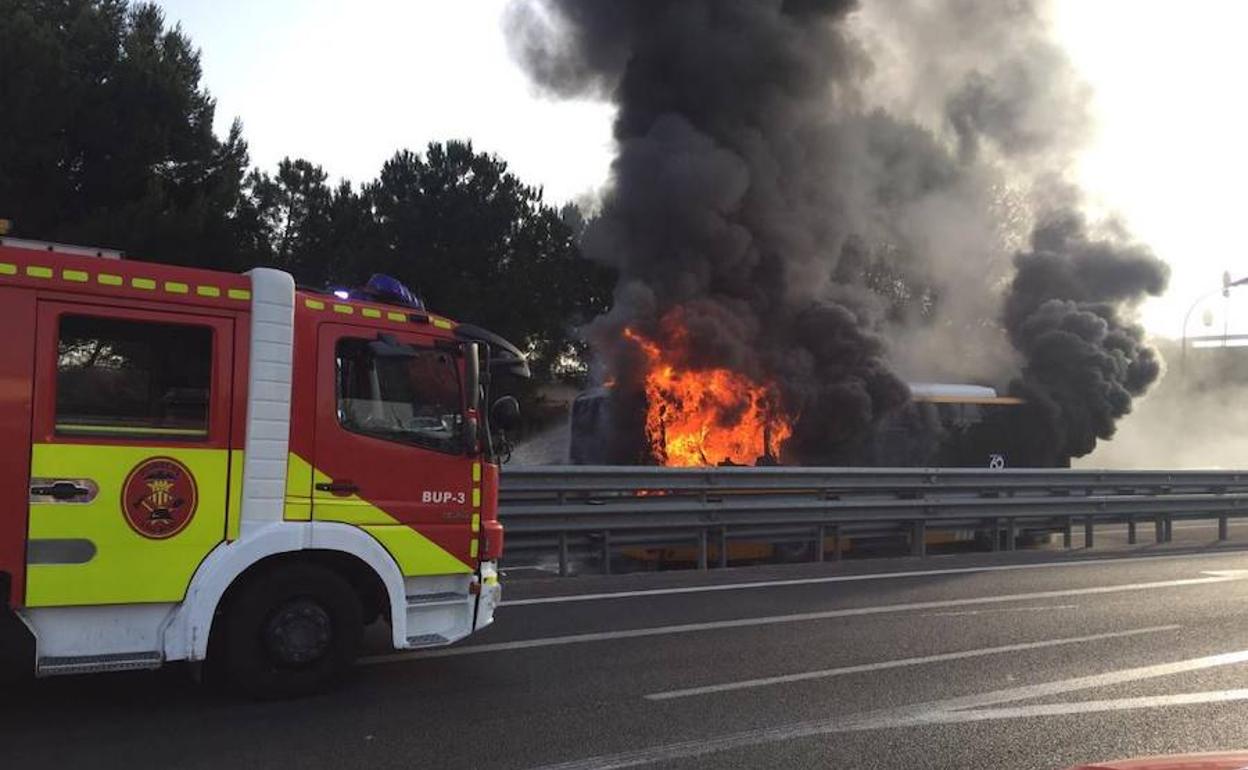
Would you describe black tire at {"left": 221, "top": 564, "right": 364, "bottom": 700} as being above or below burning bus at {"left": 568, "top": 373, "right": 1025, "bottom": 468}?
below

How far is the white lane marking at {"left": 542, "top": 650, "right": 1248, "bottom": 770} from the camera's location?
4578 millimetres

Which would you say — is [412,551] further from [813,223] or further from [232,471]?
[813,223]

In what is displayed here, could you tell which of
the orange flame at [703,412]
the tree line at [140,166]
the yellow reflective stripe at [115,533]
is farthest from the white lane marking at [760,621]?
the orange flame at [703,412]

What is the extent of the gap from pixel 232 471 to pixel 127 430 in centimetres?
52

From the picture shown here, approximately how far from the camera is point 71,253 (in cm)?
488

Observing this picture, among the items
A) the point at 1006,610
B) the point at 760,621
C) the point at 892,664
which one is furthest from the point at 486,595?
the point at 1006,610

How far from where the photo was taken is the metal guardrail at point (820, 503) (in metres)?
9.80

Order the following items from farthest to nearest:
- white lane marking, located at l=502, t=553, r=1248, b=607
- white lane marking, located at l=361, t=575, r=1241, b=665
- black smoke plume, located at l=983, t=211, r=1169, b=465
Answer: black smoke plume, located at l=983, t=211, r=1169, b=465 → white lane marking, located at l=502, t=553, r=1248, b=607 → white lane marking, located at l=361, t=575, r=1241, b=665

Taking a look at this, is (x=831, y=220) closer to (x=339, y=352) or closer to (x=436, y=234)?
(x=436, y=234)

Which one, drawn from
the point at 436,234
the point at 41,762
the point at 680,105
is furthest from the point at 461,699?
the point at 436,234

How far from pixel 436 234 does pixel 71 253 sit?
101 ft

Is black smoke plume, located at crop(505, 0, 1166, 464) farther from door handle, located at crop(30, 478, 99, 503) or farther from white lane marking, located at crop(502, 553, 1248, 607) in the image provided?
door handle, located at crop(30, 478, 99, 503)

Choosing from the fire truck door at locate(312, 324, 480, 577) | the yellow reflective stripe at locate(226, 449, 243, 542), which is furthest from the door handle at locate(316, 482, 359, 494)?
the yellow reflective stripe at locate(226, 449, 243, 542)

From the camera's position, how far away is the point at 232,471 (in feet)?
16.5
